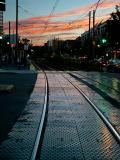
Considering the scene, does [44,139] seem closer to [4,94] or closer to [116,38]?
[4,94]

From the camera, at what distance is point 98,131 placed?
514 inches

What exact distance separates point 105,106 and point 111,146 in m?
8.77

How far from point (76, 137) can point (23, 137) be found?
123cm

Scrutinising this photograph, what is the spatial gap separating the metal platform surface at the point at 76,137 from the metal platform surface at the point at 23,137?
1.06 feet

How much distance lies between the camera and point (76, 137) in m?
12.1

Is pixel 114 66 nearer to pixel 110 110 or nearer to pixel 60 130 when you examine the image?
pixel 110 110

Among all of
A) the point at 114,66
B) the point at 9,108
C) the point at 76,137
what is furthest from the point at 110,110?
the point at 114,66

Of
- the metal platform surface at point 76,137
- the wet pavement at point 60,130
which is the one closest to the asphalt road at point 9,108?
the wet pavement at point 60,130

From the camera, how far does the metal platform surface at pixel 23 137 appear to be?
397 inches

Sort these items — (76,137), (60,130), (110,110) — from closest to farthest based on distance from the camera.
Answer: (76,137) → (60,130) → (110,110)

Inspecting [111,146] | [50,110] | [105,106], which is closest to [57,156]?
[111,146]

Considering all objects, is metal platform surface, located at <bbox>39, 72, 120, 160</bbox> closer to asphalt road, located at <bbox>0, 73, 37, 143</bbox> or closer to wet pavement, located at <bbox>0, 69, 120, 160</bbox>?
wet pavement, located at <bbox>0, 69, 120, 160</bbox>

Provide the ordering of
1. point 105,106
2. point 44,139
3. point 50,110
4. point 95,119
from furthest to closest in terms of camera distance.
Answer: point 105,106
point 50,110
point 95,119
point 44,139

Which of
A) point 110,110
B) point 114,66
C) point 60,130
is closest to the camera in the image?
point 60,130
